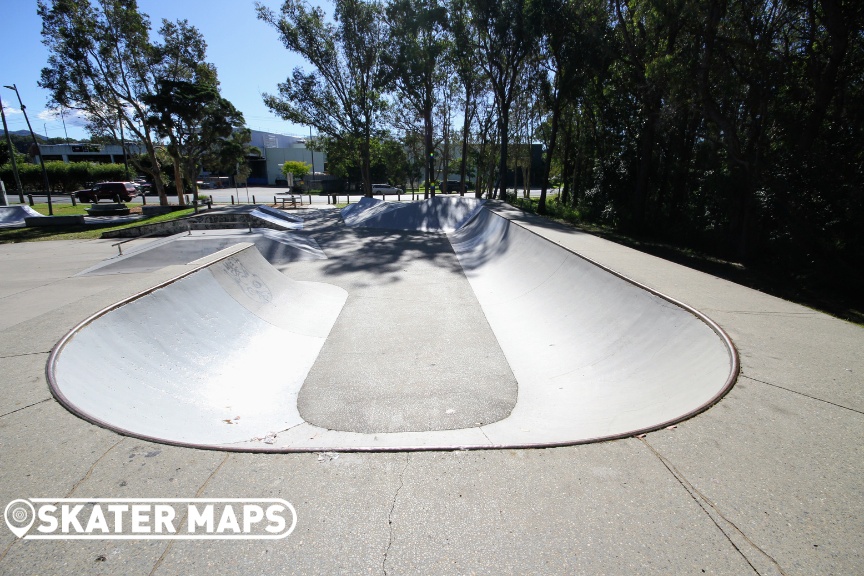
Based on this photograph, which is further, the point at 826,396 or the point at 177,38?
the point at 177,38

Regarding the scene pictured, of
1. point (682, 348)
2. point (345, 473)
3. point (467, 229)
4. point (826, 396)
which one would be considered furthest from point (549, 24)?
point (345, 473)

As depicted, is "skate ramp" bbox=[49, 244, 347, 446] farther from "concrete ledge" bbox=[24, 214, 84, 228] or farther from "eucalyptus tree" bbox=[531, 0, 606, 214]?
"concrete ledge" bbox=[24, 214, 84, 228]

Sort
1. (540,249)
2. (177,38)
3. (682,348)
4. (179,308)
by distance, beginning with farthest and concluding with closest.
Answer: (177,38), (540,249), (179,308), (682,348)

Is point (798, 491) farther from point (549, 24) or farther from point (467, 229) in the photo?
point (549, 24)

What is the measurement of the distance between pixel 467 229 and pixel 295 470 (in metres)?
17.3

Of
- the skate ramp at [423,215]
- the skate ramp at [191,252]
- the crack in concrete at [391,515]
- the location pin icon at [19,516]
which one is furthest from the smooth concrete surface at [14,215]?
the crack in concrete at [391,515]

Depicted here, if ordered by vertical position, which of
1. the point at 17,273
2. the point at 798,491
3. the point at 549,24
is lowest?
the point at 17,273

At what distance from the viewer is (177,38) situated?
25703 mm

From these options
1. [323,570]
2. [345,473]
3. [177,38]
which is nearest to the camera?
[323,570]

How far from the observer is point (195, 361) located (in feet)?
17.6

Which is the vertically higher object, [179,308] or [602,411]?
[179,308]

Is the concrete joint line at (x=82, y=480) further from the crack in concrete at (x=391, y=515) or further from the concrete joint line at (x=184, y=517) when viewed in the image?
the crack in concrete at (x=391, y=515)

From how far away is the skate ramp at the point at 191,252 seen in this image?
11.1 m

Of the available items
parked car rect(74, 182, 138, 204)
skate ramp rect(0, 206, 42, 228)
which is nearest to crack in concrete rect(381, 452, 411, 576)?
skate ramp rect(0, 206, 42, 228)
